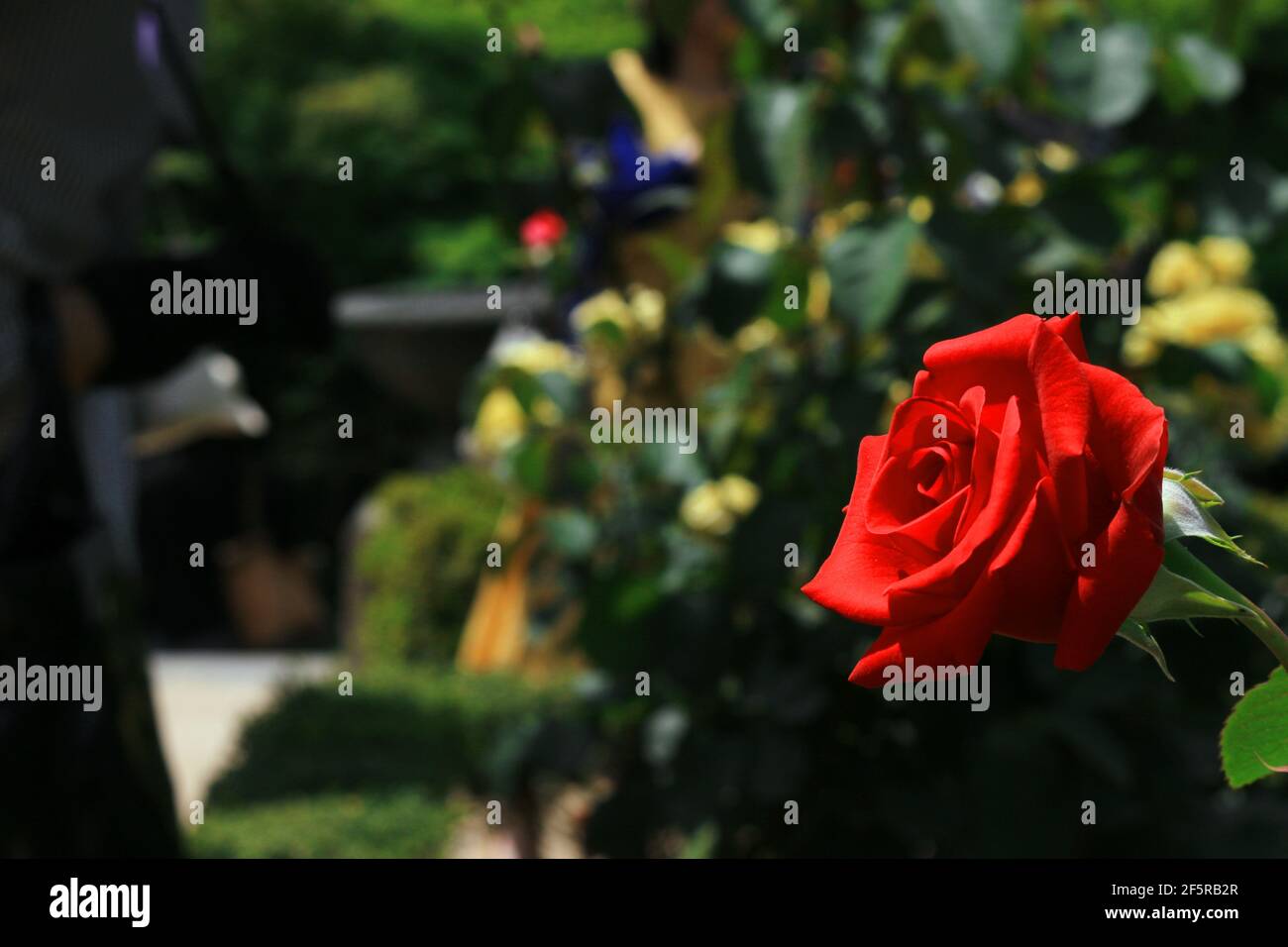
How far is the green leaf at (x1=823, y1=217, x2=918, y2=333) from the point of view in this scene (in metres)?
1.41

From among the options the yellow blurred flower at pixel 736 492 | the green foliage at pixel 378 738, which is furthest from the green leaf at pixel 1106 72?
the green foliage at pixel 378 738

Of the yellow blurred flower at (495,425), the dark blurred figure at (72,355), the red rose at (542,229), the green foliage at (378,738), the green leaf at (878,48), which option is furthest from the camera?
the green foliage at (378,738)

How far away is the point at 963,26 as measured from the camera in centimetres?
141

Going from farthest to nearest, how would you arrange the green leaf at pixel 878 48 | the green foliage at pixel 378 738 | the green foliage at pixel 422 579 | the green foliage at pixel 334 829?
the green foliage at pixel 422 579 < the green foliage at pixel 378 738 < the green foliage at pixel 334 829 < the green leaf at pixel 878 48

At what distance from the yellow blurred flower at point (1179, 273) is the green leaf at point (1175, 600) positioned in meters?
1.76

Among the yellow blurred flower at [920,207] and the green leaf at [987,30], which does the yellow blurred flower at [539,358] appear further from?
the green leaf at [987,30]

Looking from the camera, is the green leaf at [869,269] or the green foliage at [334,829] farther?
the green foliage at [334,829]

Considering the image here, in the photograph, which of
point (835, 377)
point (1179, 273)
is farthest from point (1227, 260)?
point (835, 377)

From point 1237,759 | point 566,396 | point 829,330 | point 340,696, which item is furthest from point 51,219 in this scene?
point 340,696

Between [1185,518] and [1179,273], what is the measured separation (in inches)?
72.3

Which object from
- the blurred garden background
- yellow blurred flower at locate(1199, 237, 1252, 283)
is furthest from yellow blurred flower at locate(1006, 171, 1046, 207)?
yellow blurred flower at locate(1199, 237, 1252, 283)

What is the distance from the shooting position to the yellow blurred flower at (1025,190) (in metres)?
1.59

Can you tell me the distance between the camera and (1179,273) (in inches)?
82.7
